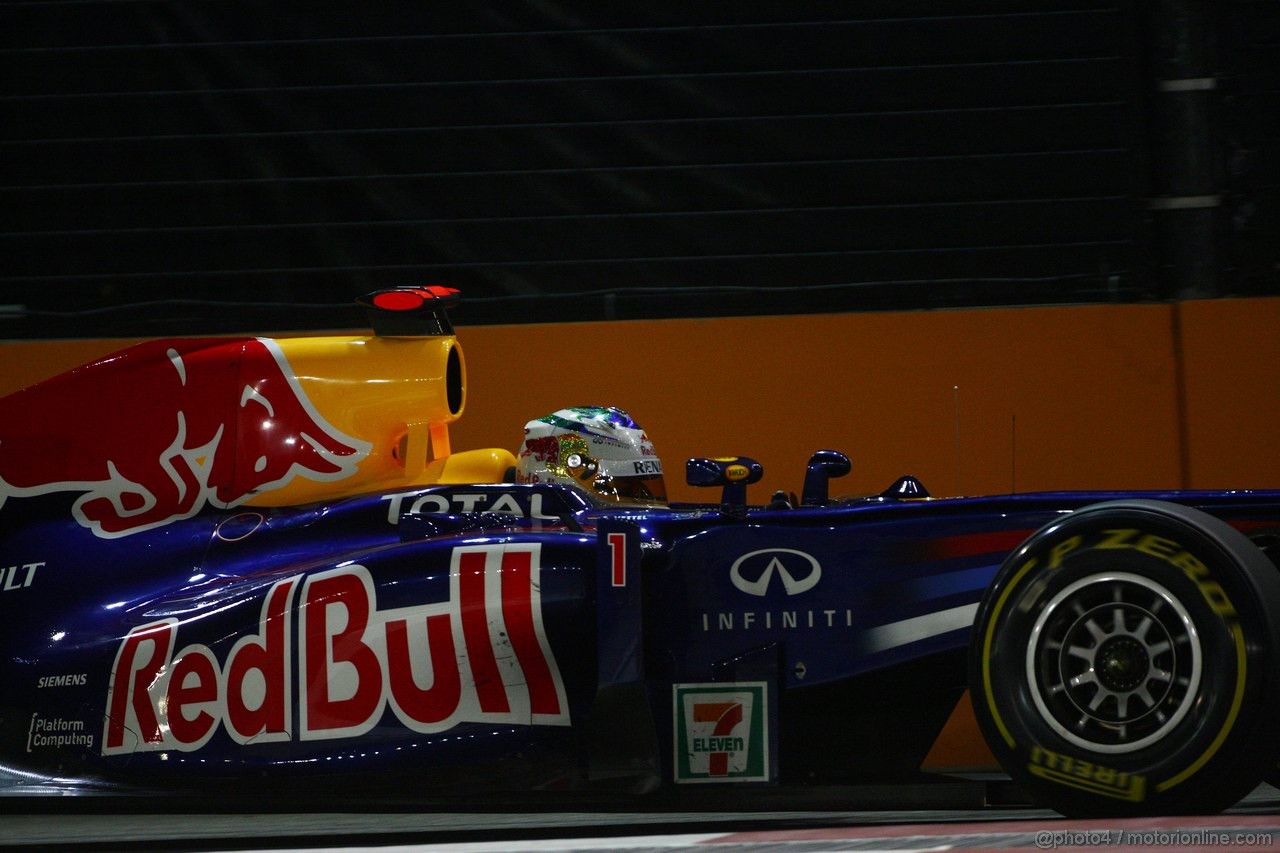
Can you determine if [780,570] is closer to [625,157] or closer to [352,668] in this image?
[352,668]

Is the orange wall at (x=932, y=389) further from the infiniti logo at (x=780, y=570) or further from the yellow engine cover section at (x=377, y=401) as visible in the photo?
the infiniti logo at (x=780, y=570)

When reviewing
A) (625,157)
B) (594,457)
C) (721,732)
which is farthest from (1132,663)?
(625,157)

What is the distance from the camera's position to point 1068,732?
2770 mm

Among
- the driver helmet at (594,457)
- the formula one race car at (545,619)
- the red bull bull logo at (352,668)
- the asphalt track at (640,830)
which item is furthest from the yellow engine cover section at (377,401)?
the asphalt track at (640,830)

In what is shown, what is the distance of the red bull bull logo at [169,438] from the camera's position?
4004 millimetres

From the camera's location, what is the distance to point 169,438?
13.2 ft

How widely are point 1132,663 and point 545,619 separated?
1.25 m

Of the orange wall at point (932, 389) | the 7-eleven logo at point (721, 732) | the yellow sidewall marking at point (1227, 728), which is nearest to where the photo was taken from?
the yellow sidewall marking at point (1227, 728)

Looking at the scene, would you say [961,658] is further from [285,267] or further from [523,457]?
[285,267]

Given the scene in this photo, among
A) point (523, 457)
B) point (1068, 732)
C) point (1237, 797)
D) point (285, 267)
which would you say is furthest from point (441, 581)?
point (285, 267)

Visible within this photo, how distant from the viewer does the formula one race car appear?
2756 mm

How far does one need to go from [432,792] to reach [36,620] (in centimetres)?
115

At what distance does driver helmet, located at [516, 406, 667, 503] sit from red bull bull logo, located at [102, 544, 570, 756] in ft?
2.91

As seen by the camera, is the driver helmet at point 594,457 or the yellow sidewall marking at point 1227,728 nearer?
the yellow sidewall marking at point 1227,728
